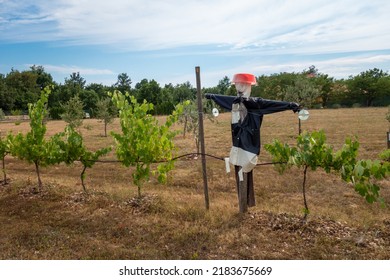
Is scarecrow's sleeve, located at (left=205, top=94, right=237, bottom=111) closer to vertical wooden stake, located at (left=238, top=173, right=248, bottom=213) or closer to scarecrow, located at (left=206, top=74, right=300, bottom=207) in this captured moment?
scarecrow, located at (left=206, top=74, right=300, bottom=207)

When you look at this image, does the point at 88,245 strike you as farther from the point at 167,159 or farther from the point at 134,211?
the point at 167,159

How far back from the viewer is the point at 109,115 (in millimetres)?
25547

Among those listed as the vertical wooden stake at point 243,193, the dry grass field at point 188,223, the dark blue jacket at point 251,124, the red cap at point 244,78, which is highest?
the red cap at point 244,78

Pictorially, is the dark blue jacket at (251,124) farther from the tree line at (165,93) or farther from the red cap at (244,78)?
the tree line at (165,93)

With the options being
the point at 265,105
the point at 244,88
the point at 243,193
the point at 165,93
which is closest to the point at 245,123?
the point at 265,105

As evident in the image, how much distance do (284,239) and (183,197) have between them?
3.24 metres

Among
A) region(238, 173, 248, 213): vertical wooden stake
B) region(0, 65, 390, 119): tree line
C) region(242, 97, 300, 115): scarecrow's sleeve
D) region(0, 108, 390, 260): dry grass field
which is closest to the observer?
region(0, 108, 390, 260): dry grass field

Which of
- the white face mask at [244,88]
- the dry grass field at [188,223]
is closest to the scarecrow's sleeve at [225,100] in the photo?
the white face mask at [244,88]

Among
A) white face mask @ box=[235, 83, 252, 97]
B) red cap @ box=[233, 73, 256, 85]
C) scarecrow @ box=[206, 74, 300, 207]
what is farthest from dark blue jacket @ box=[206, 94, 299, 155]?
red cap @ box=[233, 73, 256, 85]

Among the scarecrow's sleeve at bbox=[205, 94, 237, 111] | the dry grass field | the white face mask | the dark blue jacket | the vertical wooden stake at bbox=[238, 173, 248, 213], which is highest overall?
the white face mask

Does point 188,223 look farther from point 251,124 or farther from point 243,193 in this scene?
→ point 251,124

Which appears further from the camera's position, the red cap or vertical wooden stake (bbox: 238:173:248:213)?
vertical wooden stake (bbox: 238:173:248:213)

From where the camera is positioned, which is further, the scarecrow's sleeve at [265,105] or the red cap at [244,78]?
the red cap at [244,78]

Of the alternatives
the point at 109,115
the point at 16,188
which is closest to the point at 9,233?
the point at 16,188
